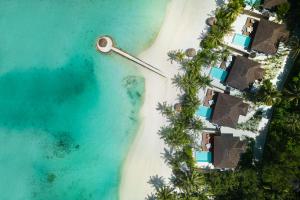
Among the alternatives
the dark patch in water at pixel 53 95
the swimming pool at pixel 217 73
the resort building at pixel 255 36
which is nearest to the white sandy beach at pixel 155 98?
the swimming pool at pixel 217 73

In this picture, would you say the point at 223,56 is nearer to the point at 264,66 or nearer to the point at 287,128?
the point at 264,66

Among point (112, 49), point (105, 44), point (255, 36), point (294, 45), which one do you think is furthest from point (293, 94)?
point (105, 44)

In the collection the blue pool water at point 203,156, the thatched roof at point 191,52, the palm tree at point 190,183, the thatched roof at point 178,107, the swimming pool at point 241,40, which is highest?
the swimming pool at point 241,40

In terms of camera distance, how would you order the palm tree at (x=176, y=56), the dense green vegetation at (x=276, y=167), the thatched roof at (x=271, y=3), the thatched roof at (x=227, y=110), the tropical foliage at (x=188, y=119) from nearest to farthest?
the dense green vegetation at (x=276, y=167) < the thatched roof at (x=271, y=3) < the thatched roof at (x=227, y=110) < the tropical foliage at (x=188, y=119) < the palm tree at (x=176, y=56)

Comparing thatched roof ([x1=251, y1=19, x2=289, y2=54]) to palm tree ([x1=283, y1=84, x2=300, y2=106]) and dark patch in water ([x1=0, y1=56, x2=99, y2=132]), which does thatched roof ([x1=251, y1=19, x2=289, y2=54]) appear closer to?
palm tree ([x1=283, y1=84, x2=300, y2=106])

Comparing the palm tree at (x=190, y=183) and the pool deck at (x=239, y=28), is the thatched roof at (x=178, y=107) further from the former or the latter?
the pool deck at (x=239, y=28)

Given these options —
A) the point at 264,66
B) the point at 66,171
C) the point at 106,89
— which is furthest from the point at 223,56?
the point at 66,171

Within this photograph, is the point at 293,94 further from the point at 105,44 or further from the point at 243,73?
the point at 105,44
